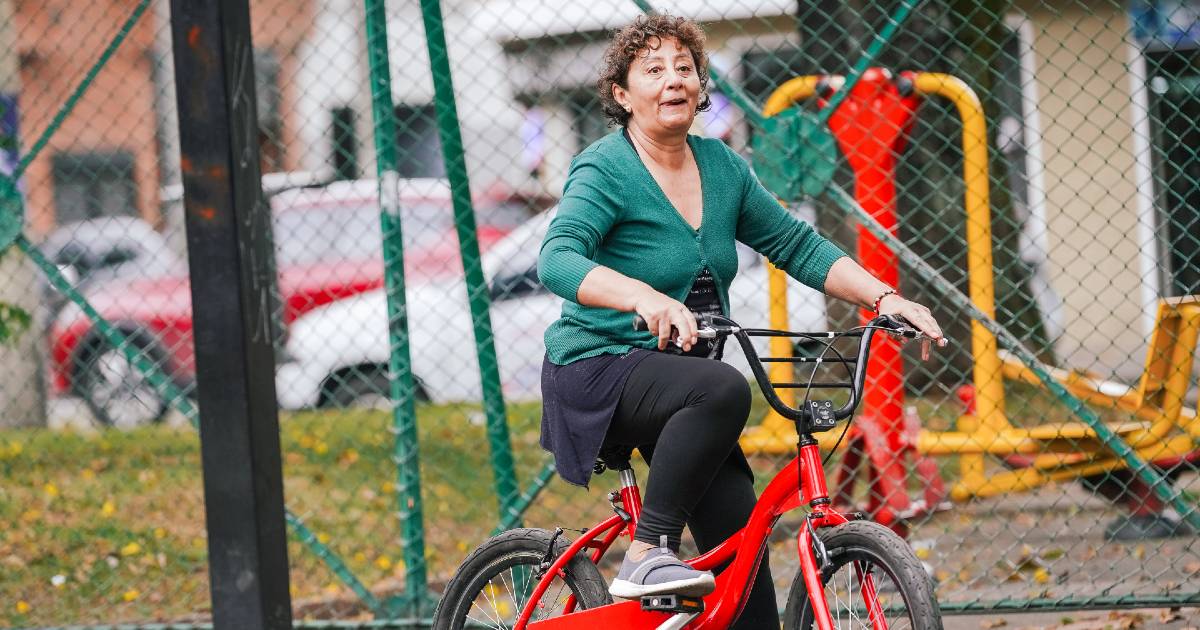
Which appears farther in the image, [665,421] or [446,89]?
[446,89]

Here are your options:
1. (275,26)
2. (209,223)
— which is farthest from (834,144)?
(275,26)

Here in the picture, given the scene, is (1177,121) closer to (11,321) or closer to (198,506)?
(198,506)

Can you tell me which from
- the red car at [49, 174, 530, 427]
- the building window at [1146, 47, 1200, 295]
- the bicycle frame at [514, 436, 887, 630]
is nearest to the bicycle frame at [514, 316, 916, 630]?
the bicycle frame at [514, 436, 887, 630]

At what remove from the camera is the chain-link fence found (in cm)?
493

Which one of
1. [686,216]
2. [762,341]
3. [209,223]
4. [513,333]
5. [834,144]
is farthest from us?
[513,333]

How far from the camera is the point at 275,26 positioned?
22672 mm

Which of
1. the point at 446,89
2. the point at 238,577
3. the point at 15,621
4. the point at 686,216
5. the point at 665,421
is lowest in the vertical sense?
the point at 15,621

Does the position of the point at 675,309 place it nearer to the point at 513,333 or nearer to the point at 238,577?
the point at 238,577

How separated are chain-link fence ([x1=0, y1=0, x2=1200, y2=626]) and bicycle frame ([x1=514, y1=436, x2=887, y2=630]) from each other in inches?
52.3

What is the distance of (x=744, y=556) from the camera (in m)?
3.15

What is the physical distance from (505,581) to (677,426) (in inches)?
41.5

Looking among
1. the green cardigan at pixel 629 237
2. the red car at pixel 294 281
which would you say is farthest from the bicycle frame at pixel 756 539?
the red car at pixel 294 281

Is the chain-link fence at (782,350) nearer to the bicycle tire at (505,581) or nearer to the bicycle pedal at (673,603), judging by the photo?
the bicycle tire at (505,581)

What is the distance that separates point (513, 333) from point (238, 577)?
640cm
